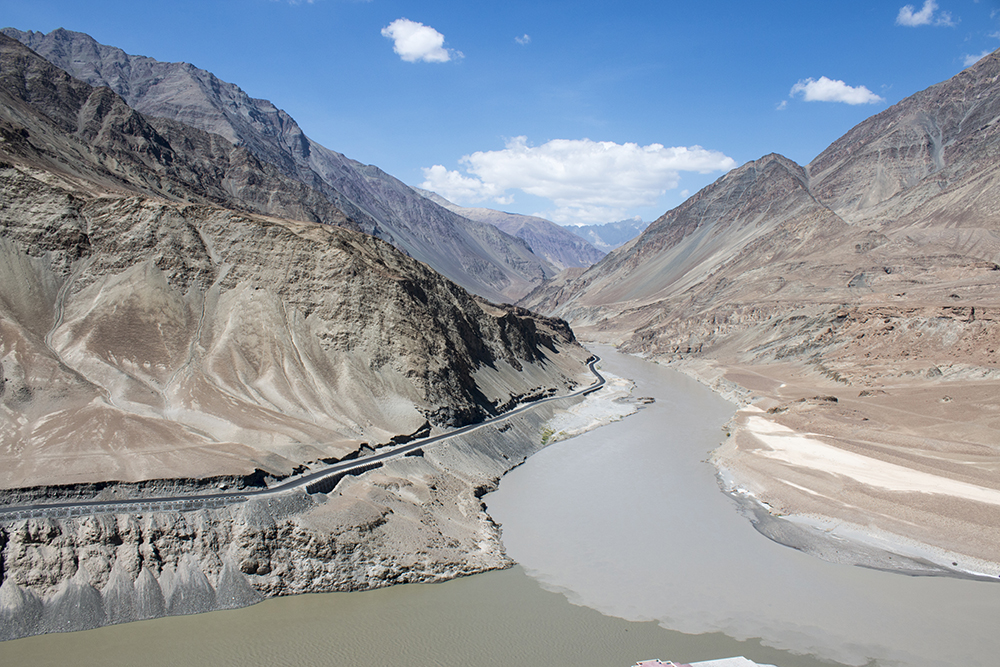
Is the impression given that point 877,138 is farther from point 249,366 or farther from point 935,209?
point 249,366

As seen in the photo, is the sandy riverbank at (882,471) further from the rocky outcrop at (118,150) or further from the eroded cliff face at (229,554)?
the rocky outcrop at (118,150)

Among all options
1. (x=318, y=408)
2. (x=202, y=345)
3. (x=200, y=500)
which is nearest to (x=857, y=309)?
(x=318, y=408)

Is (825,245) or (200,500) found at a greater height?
(825,245)

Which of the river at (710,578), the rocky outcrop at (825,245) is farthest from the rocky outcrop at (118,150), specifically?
the rocky outcrop at (825,245)

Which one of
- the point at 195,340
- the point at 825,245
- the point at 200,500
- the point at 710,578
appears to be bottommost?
the point at 710,578

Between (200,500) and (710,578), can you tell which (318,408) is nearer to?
(200,500)

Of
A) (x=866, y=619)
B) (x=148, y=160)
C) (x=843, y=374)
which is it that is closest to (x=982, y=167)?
(x=843, y=374)

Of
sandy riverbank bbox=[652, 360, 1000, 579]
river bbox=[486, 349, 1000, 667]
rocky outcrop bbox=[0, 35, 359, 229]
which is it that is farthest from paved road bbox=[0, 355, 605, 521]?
rocky outcrop bbox=[0, 35, 359, 229]

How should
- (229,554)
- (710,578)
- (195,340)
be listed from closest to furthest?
(229,554) → (710,578) → (195,340)

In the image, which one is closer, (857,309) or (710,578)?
(710,578)
